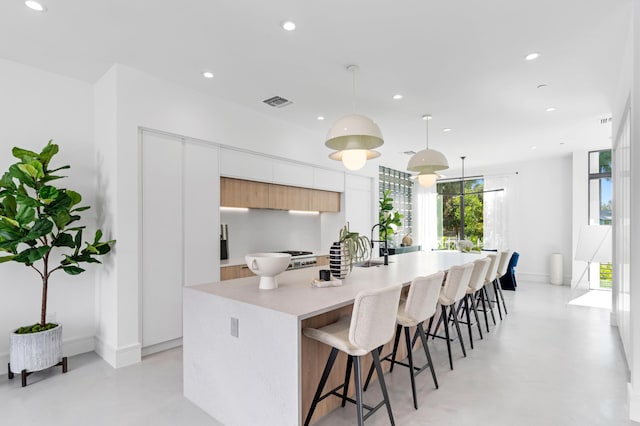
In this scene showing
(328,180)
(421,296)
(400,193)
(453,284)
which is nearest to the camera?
(421,296)

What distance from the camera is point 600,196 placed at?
674 centimetres

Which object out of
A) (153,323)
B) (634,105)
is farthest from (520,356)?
(153,323)

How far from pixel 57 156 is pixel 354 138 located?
2.96 m

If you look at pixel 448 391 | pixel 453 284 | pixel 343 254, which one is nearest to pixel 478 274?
pixel 453 284

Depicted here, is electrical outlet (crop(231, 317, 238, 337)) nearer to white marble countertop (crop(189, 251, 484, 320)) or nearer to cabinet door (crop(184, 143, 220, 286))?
white marble countertop (crop(189, 251, 484, 320))

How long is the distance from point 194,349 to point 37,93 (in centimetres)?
291

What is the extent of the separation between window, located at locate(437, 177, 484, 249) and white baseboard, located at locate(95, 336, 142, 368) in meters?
7.51

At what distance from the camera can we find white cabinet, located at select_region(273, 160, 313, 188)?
4840mm

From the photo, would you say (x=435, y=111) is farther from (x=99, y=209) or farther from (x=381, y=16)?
(x=99, y=209)

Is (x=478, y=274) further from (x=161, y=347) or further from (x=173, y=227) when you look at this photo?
(x=161, y=347)

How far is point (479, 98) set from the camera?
13.1 ft

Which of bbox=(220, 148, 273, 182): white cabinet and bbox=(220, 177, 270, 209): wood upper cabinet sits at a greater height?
bbox=(220, 148, 273, 182): white cabinet

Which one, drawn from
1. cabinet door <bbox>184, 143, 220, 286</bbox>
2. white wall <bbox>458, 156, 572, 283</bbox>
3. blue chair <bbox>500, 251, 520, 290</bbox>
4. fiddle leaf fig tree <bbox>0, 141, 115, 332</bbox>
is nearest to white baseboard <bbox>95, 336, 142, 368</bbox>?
fiddle leaf fig tree <bbox>0, 141, 115, 332</bbox>

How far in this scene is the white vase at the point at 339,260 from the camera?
2697mm
